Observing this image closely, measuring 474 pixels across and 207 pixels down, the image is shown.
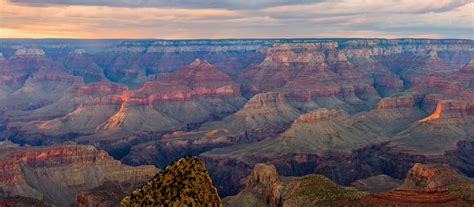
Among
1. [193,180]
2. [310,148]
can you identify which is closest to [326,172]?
[310,148]

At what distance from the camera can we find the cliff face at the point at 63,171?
129625 mm

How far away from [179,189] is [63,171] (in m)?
123

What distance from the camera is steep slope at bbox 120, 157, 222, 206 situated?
2297 cm

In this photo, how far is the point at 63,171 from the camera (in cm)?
13950

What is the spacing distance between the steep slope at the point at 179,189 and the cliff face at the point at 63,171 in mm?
109458

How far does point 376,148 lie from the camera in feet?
613

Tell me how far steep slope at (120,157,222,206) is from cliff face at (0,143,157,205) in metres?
109

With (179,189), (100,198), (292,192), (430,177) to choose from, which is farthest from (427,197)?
(179,189)

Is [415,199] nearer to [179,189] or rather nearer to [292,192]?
[292,192]

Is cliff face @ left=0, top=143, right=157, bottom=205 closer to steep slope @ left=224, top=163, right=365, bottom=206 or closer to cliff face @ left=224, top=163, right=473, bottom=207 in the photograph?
steep slope @ left=224, top=163, right=365, bottom=206

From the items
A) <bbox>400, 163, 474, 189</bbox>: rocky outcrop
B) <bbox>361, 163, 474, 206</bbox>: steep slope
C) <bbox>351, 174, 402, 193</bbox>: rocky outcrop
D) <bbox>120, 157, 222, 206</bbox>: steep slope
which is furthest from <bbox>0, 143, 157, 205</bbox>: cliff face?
<bbox>120, 157, 222, 206</bbox>: steep slope

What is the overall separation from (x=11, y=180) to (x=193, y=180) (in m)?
112

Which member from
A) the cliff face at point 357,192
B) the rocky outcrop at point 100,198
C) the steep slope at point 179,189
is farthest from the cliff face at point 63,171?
the steep slope at point 179,189

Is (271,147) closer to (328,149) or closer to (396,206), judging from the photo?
(328,149)
